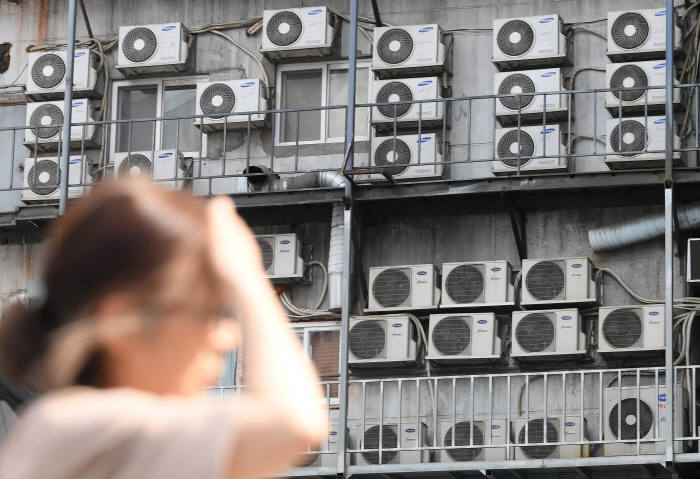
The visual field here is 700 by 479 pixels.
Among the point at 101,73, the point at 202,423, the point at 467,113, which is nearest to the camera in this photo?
the point at 202,423

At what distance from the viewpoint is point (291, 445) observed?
178cm

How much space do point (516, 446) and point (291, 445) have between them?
15.4 meters

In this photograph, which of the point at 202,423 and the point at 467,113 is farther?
the point at 467,113

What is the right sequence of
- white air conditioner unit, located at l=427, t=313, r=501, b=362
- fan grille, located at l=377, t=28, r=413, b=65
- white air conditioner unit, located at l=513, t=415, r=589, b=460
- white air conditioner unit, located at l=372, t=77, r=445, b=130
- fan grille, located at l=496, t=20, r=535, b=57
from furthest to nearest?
fan grille, located at l=377, t=28, r=413, b=65
white air conditioner unit, located at l=372, t=77, r=445, b=130
fan grille, located at l=496, t=20, r=535, b=57
white air conditioner unit, located at l=427, t=313, r=501, b=362
white air conditioner unit, located at l=513, t=415, r=589, b=460

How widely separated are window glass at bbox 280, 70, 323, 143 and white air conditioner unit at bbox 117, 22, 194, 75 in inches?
43.6

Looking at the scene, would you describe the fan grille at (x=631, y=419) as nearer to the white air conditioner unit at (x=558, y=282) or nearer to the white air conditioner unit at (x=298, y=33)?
the white air conditioner unit at (x=558, y=282)

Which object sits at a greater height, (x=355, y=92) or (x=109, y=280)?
(x=355, y=92)

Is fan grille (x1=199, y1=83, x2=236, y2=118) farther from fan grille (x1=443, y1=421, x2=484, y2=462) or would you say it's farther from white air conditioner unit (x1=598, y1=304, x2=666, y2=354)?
white air conditioner unit (x1=598, y1=304, x2=666, y2=354)

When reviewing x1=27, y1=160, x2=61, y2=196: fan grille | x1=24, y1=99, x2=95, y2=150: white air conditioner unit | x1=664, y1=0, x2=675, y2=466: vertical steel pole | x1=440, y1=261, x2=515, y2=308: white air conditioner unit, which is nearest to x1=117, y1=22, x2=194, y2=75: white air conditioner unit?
x1=24, y1=99, x2=95, y2=150: white air conditioner unit

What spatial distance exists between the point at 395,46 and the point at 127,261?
16.2 m

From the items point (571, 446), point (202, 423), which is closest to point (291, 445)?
point (202, 423)

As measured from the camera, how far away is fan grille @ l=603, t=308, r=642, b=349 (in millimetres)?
16750

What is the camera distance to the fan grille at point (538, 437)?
16922 mm

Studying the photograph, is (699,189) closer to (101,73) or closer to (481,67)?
(481,67)
